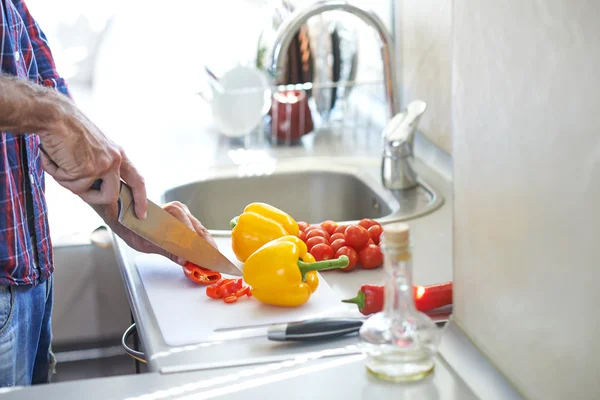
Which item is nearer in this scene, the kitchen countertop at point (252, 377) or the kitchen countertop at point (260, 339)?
the kitchen countertop at point (252, 377)

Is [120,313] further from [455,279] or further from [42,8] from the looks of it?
[42,8]

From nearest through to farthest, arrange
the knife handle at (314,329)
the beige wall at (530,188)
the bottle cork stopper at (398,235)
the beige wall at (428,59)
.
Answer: the beige wall at (530,188) < the bottle cork stopper at (398,235) < the knife handle at (314,329) < the beige wall at (428,59)

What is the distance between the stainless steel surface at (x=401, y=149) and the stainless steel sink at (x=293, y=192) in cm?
10

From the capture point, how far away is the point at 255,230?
1.30 metres

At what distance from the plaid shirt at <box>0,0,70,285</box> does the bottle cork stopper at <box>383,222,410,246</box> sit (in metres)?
0.65

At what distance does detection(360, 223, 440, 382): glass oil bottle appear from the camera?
826mm

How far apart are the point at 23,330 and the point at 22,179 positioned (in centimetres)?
22

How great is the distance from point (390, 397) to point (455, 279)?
0.16m

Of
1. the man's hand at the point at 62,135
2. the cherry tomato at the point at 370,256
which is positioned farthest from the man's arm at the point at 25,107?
the cherry tomato at the point at 370,256

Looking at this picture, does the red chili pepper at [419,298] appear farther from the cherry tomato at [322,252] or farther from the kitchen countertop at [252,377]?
the cherry tomato at [322,252]

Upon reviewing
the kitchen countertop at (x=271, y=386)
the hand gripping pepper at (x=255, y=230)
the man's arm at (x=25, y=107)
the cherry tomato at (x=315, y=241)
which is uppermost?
the man's arm at (x=25, y=107)

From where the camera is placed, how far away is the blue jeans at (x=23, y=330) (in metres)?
1.24

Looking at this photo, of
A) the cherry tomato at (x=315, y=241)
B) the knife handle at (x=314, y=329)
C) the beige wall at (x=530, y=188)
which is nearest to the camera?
the beige wall at (x=530, y=188)

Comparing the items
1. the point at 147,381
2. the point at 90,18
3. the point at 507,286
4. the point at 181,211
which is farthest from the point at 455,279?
the point at 90,18
